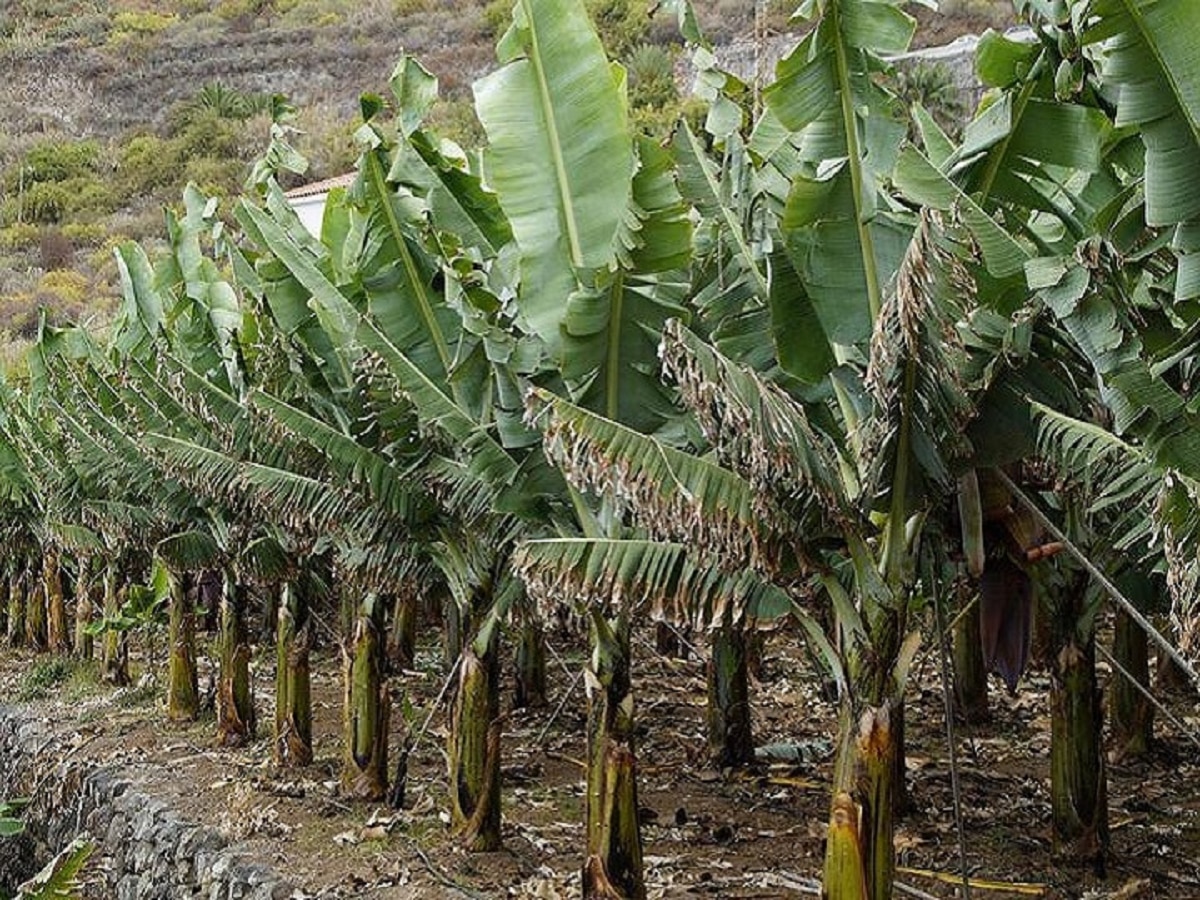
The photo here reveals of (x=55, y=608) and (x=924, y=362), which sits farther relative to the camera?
(x=55, y=608)

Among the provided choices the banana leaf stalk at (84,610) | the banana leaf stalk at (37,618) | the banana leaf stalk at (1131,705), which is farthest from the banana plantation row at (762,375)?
the banana leaf stalk at (37,618)

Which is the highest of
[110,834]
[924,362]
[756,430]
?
[924,362]

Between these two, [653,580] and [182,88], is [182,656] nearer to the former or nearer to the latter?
[653,580]

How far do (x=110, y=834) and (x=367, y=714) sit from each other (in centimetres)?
246

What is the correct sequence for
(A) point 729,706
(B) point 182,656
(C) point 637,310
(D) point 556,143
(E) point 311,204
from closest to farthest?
(D) point 556,143, (C) point 637,310, (A) point 729,706, (B) point 182,656, (E) point 311,204

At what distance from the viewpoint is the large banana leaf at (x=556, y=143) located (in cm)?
527

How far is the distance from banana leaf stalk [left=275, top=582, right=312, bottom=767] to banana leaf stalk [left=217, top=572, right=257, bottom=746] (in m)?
0.91

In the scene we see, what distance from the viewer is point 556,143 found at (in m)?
5.38

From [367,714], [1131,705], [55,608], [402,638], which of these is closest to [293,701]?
[367,714]

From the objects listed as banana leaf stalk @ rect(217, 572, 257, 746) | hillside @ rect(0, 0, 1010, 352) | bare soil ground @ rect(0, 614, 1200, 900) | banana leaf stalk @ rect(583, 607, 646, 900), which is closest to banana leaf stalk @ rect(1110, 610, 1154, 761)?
bare soil ground @ rect(0, 614, 1200, 900)

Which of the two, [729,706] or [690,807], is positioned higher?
[729,706]

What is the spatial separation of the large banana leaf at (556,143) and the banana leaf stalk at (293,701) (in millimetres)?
4249

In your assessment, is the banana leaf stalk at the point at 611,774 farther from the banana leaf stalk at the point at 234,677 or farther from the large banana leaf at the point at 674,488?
the banana leaf stalk at the point at 234,677

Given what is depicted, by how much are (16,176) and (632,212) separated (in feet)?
153
